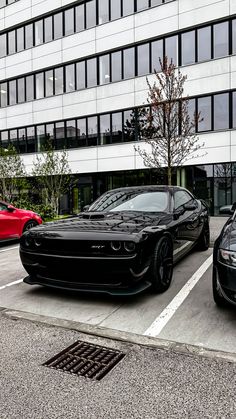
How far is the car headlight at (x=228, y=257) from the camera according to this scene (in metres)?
3.32

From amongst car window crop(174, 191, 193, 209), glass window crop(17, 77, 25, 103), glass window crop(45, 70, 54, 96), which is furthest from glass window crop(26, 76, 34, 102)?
car window crop(174, 191, 193, 209)

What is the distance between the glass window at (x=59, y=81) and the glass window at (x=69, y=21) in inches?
91.5

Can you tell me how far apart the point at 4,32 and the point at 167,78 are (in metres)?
18.5

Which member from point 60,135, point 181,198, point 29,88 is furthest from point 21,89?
point 181,198

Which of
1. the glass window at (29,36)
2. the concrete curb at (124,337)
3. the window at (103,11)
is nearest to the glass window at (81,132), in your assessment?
the window at (103,11)

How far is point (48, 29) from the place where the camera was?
862 inches

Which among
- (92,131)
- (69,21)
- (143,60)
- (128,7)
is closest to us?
(143,60)

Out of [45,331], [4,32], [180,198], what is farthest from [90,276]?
[4,32]

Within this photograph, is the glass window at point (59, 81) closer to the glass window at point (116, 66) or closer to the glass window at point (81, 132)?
the glass window at point (81, 132)

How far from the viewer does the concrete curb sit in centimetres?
283

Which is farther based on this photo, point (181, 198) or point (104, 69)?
point (104, 69)

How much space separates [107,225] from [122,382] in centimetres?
210

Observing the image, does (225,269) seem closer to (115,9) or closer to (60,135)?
(60,135)

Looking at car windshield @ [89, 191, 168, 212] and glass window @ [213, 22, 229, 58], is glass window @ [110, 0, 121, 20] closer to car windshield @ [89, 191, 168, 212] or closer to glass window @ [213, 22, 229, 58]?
glass window @ [213, 22, 229, 58]
